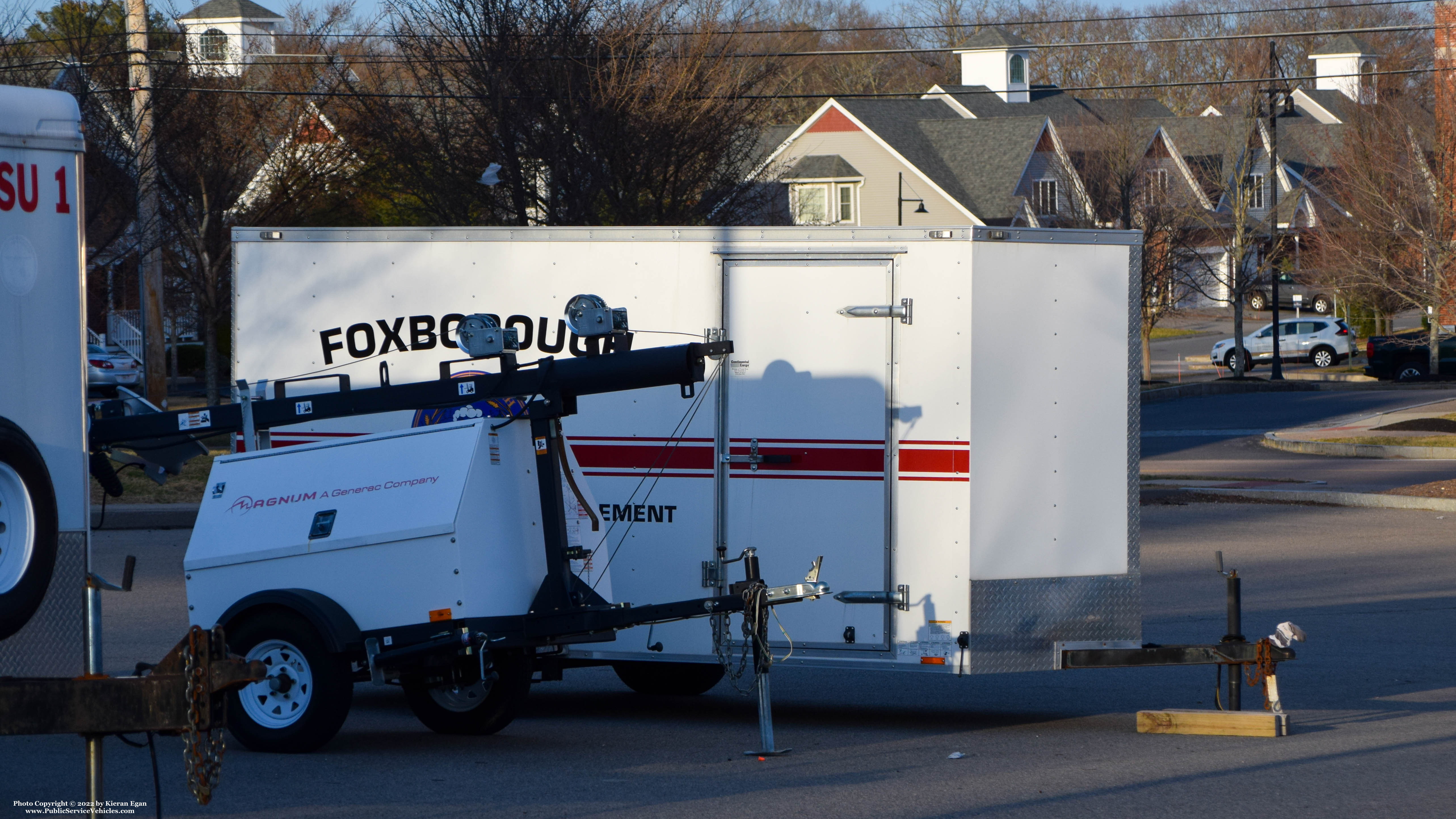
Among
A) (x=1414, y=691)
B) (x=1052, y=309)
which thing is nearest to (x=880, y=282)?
(x=1052, y=309)

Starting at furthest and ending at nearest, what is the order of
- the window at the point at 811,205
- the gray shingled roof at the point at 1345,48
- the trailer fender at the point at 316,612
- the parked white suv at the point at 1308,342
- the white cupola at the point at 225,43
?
the gray shingled roof at the point at 1345,48 → the parked white suv at the point at 1308,342 → the window at the point at 811,205 → the white cupola at the point at 225,43 → the trailer fender at the point at 316,612

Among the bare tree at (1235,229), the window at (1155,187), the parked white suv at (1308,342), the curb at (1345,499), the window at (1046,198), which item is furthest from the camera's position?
the parked white suv at (1308,342)

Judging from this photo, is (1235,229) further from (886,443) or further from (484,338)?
(484,338)

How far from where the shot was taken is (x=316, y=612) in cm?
765

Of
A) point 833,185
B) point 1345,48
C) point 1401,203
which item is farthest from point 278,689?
point 1345,48

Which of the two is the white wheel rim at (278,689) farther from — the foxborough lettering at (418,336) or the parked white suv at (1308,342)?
the parked white suv at (1308,342)

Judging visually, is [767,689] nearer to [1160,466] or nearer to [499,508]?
[499,508]

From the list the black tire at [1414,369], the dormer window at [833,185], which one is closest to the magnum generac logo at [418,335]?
the black tire at [1414,369]

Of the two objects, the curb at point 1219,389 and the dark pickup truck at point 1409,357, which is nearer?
the curb at point 1219,389

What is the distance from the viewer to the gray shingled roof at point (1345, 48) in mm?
79438

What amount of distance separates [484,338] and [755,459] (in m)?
1.70

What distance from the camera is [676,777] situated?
7.27 m

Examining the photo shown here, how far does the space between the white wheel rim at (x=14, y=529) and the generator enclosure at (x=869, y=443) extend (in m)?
2.66

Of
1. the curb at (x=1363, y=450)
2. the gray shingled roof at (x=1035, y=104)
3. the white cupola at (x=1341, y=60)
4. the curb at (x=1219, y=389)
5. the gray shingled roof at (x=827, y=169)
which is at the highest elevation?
the white cupola at (x=1341, y=60)
